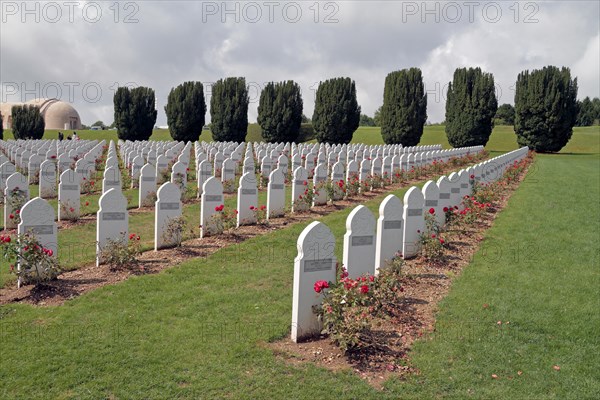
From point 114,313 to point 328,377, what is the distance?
2.82 metres

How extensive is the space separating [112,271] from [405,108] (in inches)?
1400

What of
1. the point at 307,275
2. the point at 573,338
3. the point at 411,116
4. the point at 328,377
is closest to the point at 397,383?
the point at 328,377

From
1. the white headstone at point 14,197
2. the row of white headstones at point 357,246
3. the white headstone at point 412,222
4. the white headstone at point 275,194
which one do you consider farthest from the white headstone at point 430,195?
the white headstone at point 14,197

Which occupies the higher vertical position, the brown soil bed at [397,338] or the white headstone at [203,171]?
the white headstone at [203,171]

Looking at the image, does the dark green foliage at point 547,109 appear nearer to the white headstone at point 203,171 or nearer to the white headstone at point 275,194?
the white headstone at point 203,171

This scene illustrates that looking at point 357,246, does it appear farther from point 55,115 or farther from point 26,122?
point 55,115

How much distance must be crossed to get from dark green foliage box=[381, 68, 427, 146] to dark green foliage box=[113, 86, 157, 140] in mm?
23241

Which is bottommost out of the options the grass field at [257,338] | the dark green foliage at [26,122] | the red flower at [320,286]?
the grass field at [257,338]

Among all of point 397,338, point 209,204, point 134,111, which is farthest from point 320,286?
point 134,111

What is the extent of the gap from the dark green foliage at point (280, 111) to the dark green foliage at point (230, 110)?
5.93 ft

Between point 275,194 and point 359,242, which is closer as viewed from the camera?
point 359,242

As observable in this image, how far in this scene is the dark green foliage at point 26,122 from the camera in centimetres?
4975

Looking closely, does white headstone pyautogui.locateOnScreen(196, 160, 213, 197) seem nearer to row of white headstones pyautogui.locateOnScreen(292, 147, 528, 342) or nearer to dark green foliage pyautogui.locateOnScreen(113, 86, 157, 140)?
row of white headstones pyautogui.locateOnScreen(292, 147, 528, 342)

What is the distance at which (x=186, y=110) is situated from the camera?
145 ft
